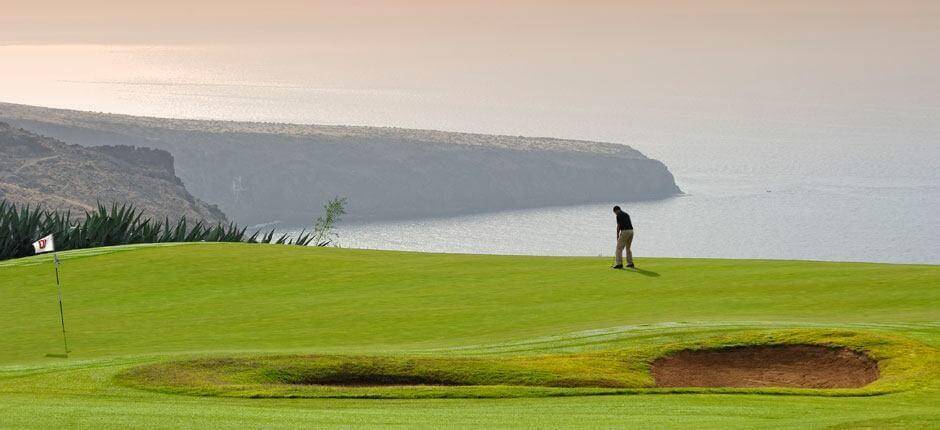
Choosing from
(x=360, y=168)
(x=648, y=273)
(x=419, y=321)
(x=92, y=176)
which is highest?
(x=360, y=168)

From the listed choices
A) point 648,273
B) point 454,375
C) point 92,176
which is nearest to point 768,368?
point 454,375

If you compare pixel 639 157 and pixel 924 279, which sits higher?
pixel 639 157

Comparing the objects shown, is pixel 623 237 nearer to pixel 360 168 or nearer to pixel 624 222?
pixel 624 222

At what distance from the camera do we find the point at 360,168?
17112cm

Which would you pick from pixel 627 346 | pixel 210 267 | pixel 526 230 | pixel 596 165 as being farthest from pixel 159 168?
pixel 627 346

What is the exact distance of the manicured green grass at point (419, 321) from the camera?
11.1 meters

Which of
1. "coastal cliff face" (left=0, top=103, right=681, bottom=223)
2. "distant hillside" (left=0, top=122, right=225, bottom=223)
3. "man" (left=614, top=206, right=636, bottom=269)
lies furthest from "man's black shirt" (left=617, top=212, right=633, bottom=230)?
"coastal cliff face" (left=0, top=103, right=681, bottom=223)

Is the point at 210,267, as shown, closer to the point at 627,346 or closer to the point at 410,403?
the point at 627,346

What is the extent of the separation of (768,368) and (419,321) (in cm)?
565

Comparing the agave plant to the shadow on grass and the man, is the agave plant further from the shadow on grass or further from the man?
the shadow on grass

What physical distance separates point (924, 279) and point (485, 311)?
8.24 m

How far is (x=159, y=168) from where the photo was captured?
12181 cm

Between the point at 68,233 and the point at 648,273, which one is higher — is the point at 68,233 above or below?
above

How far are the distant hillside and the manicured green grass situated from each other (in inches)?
3180
